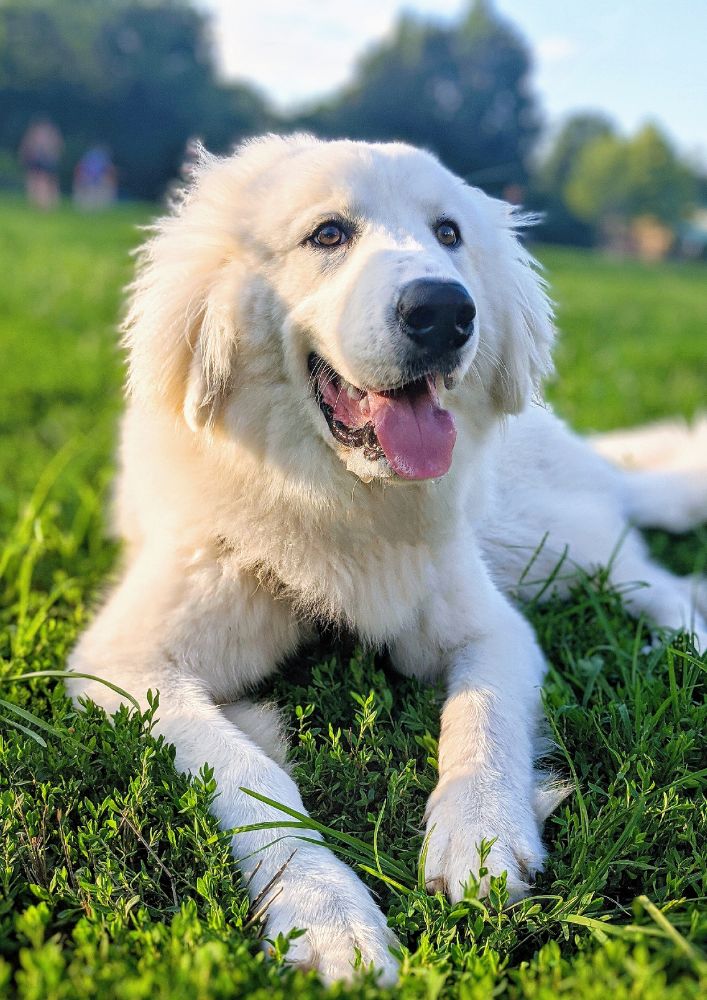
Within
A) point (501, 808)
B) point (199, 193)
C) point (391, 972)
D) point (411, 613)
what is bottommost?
point (391, 972)

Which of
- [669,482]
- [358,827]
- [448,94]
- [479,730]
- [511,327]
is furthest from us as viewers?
[448,94]

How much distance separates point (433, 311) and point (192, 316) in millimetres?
735

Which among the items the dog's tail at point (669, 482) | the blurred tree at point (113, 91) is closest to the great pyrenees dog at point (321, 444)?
the dog's tail at point (669, 482)

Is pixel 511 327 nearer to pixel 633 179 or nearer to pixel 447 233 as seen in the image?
pixel 447 233

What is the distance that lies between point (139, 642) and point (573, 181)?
189 feet

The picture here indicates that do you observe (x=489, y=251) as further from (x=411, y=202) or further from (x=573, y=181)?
(x=573, y=181)

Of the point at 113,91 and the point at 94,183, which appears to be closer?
the point at 94,183

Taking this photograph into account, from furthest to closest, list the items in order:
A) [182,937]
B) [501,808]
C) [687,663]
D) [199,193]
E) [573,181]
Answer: [573,181] → [199,193] → [687,663] → [501,808] → [182,937]

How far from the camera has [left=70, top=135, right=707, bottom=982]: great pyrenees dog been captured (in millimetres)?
2242

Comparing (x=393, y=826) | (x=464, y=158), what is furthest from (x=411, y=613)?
(x=464, y=158)

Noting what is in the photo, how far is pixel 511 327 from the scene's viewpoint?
2.76 m

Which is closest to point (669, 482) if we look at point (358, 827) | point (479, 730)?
point (479, 730)

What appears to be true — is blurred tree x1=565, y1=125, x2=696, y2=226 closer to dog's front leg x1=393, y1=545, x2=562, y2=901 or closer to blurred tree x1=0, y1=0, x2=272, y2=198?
blurred tree x1=0, y1=0, x2=272, y2=198

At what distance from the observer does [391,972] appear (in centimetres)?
166
